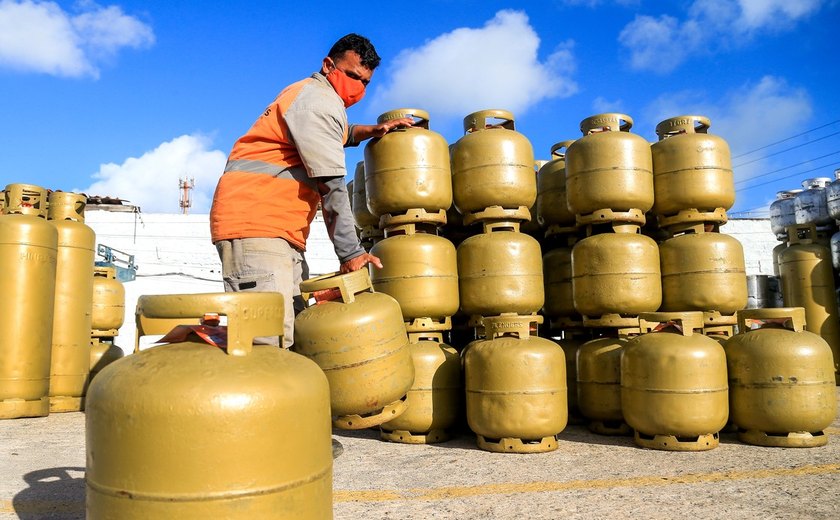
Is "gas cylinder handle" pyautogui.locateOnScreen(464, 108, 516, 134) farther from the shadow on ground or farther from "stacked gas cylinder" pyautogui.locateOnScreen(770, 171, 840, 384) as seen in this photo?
"stacked gas cylinder" pyautogui.locateOnScreen(770, 171, 840, 384)

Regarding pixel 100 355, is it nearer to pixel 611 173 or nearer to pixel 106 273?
pixel 106 273

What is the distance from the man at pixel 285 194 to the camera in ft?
9.70

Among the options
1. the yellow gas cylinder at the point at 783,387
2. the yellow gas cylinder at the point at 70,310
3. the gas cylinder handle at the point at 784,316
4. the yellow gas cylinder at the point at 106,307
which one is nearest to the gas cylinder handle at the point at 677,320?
the yellow gas cylinder at the point at 783,387

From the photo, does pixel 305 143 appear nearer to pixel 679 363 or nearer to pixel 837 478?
pixel 679 363

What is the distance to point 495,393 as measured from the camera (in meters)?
4.34

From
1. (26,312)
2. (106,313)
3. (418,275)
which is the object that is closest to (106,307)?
(106,313)

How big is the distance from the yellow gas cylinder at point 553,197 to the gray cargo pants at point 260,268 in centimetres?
328

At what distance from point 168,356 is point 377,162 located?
328cm

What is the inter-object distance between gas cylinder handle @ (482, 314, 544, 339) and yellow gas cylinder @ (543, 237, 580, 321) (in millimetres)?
965

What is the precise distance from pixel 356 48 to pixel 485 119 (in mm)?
2242

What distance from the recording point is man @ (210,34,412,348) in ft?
9.70

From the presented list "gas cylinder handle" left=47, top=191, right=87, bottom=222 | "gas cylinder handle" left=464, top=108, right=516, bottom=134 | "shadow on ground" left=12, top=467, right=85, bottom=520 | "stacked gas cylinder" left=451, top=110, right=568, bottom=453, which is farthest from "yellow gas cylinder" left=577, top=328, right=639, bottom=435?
"gas cylinder handle" left=47, top=191, right=87, bottom=222

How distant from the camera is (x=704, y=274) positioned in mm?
4996

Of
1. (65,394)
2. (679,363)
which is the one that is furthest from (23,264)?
(679,363)
